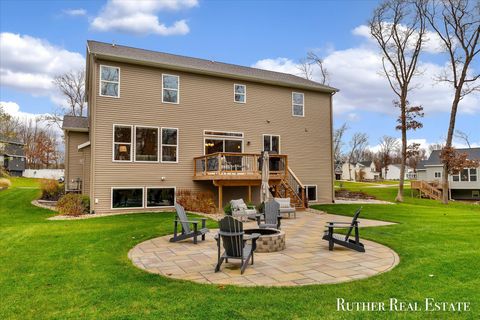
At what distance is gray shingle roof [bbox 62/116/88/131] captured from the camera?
16703 millimetres

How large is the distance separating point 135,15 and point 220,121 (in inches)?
304

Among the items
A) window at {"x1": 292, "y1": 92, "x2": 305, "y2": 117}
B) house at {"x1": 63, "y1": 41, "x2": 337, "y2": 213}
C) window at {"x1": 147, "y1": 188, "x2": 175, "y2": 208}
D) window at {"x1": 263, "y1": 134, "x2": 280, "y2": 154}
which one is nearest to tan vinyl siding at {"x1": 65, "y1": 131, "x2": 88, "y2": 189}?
house at {"x1": 63, "y1": 41, "x2": 337, "y2": 213}

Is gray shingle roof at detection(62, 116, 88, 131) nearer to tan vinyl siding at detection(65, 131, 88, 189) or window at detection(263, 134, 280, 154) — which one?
tan vinyl siding at detection(65, 131, 88, 189)

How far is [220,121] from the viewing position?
16.1m

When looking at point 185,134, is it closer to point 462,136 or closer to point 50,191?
point 50,191

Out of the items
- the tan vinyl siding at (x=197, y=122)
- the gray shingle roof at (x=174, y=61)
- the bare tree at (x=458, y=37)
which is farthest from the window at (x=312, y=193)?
the bare tree at (x=458, y=37)

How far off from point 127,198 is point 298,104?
10363mm

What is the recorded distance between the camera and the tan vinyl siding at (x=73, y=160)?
17.1m

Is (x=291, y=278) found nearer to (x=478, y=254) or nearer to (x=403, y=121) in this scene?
(x=478, y=254)

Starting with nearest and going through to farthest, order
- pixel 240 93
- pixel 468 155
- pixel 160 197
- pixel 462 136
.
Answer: pixel 160 197
pixel 240 93
pixel 468 155
pixel 462 136

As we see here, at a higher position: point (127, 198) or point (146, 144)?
point (146, 144)

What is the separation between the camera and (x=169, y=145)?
48.8 feet

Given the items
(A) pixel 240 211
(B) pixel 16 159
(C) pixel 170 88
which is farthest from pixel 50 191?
(B) pixel 16 159

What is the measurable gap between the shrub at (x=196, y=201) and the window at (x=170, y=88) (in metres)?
4.20
